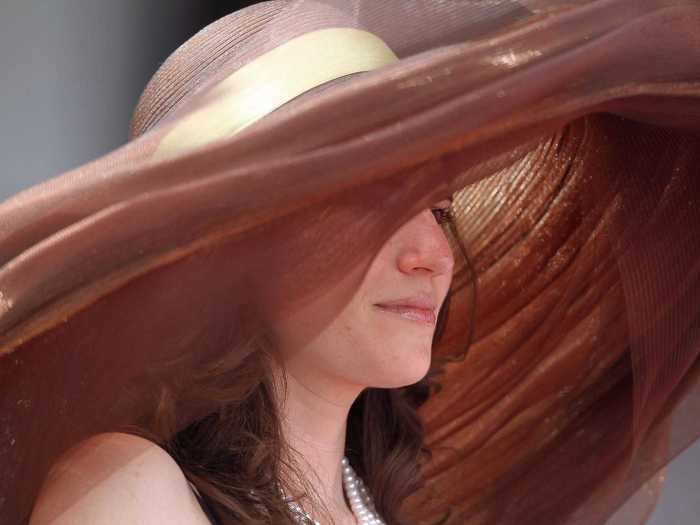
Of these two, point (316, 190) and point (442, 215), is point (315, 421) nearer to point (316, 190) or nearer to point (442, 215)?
point (442, 215)

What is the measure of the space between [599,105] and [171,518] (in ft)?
1.20

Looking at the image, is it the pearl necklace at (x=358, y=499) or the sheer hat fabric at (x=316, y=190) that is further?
the pearl necklace at (x=358, y=499)

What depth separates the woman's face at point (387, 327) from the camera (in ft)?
2.67

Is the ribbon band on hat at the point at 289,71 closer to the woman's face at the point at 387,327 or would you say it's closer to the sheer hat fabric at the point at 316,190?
the sheer hat fabric at the point at 316,190

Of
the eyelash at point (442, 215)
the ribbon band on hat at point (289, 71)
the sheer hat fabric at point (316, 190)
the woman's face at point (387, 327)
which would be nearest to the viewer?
the sheer hat fabric at point (316, 190)

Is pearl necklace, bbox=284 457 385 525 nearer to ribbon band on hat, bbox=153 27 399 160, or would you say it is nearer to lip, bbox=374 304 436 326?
lip, bbox=374 304 436 326

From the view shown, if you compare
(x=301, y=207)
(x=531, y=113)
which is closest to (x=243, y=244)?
(x=301, y=207)

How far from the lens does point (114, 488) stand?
27.4 inches

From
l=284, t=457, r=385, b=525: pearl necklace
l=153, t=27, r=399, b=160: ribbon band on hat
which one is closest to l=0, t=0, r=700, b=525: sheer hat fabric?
l=153, t=27, r=399, b=160: ribbon band on hat

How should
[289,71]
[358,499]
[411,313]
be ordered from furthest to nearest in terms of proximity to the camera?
[358,499] < [411,313] < [289,71]

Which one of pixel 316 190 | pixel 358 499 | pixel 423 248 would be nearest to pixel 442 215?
pixel 423 248

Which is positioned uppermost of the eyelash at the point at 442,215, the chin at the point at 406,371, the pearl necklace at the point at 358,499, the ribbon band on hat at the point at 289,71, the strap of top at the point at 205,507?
the ribbon band on hat at the point at 289,71

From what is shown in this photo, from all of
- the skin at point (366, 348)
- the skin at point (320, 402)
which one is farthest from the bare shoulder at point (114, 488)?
the skin at point (366, 348)

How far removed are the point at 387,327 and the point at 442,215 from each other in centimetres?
19
